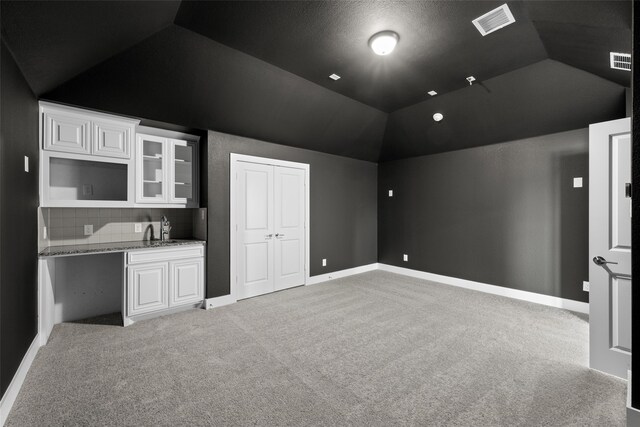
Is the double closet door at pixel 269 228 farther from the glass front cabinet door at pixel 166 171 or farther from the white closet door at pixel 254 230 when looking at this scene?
the glass front cabinet door at pixel 166 171

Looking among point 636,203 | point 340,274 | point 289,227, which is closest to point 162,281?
point 289,227

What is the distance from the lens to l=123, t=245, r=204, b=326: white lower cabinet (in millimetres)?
3166

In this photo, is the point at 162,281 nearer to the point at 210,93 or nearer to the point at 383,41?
the point at 210,93

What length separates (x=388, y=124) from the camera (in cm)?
494

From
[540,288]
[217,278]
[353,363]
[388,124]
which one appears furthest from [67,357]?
[540,288]

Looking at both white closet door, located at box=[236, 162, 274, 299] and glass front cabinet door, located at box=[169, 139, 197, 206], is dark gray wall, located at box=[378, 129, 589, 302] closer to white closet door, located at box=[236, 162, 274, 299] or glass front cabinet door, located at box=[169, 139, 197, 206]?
white closet door, located at box=[236, 162, 274, 299]

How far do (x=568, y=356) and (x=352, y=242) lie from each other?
3582mm

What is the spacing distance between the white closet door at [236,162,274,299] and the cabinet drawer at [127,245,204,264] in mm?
601

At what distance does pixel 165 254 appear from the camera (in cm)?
341

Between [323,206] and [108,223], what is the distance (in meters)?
3.22

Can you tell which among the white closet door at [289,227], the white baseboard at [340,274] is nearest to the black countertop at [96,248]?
the white closet door at [289,227]

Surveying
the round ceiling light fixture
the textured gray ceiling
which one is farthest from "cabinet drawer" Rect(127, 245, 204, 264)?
the round ceiling light fixture

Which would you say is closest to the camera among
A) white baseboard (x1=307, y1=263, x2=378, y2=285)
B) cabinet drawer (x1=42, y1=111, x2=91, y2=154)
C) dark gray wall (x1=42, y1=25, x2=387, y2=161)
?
dark gray wall (x1=42, y1=25, x2=387, y2=161)

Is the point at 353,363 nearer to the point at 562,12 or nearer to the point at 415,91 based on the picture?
the point at 562,12
